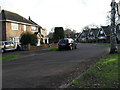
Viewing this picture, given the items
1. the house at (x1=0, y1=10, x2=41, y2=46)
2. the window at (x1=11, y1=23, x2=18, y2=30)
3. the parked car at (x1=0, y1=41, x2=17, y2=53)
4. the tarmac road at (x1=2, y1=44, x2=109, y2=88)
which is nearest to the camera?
the tarmac road at (x1=2, y1=44, x2=109, y2=88)

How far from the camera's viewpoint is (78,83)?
5195 millimetres

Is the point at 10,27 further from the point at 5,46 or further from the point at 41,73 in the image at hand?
the point at 41,73

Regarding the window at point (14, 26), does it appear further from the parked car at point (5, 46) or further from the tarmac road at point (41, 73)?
the tarmac road at point (41, 73)

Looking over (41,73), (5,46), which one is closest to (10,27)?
(5,46)

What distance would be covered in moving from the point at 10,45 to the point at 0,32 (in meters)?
7.80

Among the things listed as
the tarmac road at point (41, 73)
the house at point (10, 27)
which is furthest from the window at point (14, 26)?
the tarmac road at point (41, 73)

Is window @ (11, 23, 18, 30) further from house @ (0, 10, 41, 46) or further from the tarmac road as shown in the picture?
the tarmac road

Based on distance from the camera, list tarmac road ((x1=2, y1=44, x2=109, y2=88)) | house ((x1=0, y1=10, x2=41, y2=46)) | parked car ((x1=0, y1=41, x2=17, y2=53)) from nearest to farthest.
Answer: tarmac road ((x1=2, y1=44, x2=109, y2=88)) < parked car ((x1=0, y1=41, x2=17, y2=53)) < house ((x1=0, y1=10, x2=41, y2=46))

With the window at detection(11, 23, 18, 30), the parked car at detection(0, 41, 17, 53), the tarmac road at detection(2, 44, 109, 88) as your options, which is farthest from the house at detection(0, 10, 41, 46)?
the tarmac road at detection(2, 44, 109, 88)

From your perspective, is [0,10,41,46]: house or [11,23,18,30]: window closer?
[0,10,41,46]: house

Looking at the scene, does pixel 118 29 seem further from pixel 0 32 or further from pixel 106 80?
pixel 106 80

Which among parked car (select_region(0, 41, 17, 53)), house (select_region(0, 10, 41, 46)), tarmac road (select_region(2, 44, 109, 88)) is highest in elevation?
house (select_region(0, 10, 41, 46))

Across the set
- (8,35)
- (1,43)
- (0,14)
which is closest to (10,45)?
(1,43)

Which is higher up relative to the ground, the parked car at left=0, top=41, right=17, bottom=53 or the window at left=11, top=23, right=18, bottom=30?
the window at left=11, top=23, right=18, bottom=30
